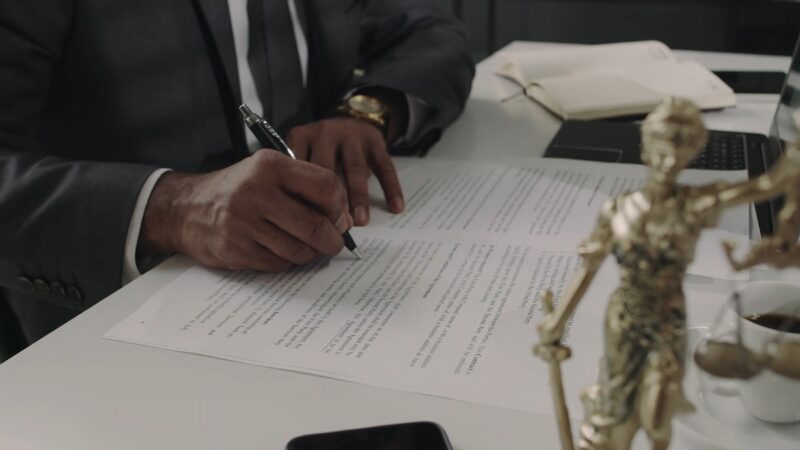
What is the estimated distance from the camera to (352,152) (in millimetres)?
843

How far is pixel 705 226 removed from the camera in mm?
247

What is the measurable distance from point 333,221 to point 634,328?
1.36ft

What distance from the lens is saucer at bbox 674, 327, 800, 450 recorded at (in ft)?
1.34

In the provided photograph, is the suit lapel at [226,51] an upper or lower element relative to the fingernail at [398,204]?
A: upper

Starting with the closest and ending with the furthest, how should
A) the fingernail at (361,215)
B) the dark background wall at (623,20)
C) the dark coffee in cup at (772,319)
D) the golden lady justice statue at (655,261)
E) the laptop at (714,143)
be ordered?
1. the golden lady justice statue at (655,261)
2. the dark coffee in cup at (772,319)
3. the fingernail at (361,215)
4. the laptop at (714,143)
5. the dark background wall at (623,20)

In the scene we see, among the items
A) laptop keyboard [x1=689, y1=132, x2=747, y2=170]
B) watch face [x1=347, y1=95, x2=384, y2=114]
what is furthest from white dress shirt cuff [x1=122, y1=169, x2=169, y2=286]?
laptop keyboard [x1=689, y1=132, x2=747, y2=170]

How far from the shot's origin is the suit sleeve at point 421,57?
1.00 metres

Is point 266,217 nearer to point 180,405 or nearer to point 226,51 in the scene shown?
point 180,405

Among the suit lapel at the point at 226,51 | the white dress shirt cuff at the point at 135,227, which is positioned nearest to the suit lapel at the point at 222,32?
the suit lapel at the point at 226,51

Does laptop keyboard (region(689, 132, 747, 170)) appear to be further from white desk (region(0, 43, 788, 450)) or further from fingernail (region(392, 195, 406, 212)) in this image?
white desk (region(0, 43, 788, 450))

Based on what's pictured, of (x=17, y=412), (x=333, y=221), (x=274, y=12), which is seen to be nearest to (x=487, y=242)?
(x=333, y=221)

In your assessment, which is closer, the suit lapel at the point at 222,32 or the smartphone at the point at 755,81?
the suit lapel at the point at 222,32

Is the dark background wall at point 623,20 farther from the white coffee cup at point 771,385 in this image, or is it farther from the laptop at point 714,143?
the white coffee cup at point 771,385

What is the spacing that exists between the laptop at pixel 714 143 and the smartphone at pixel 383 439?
0.56 meters
